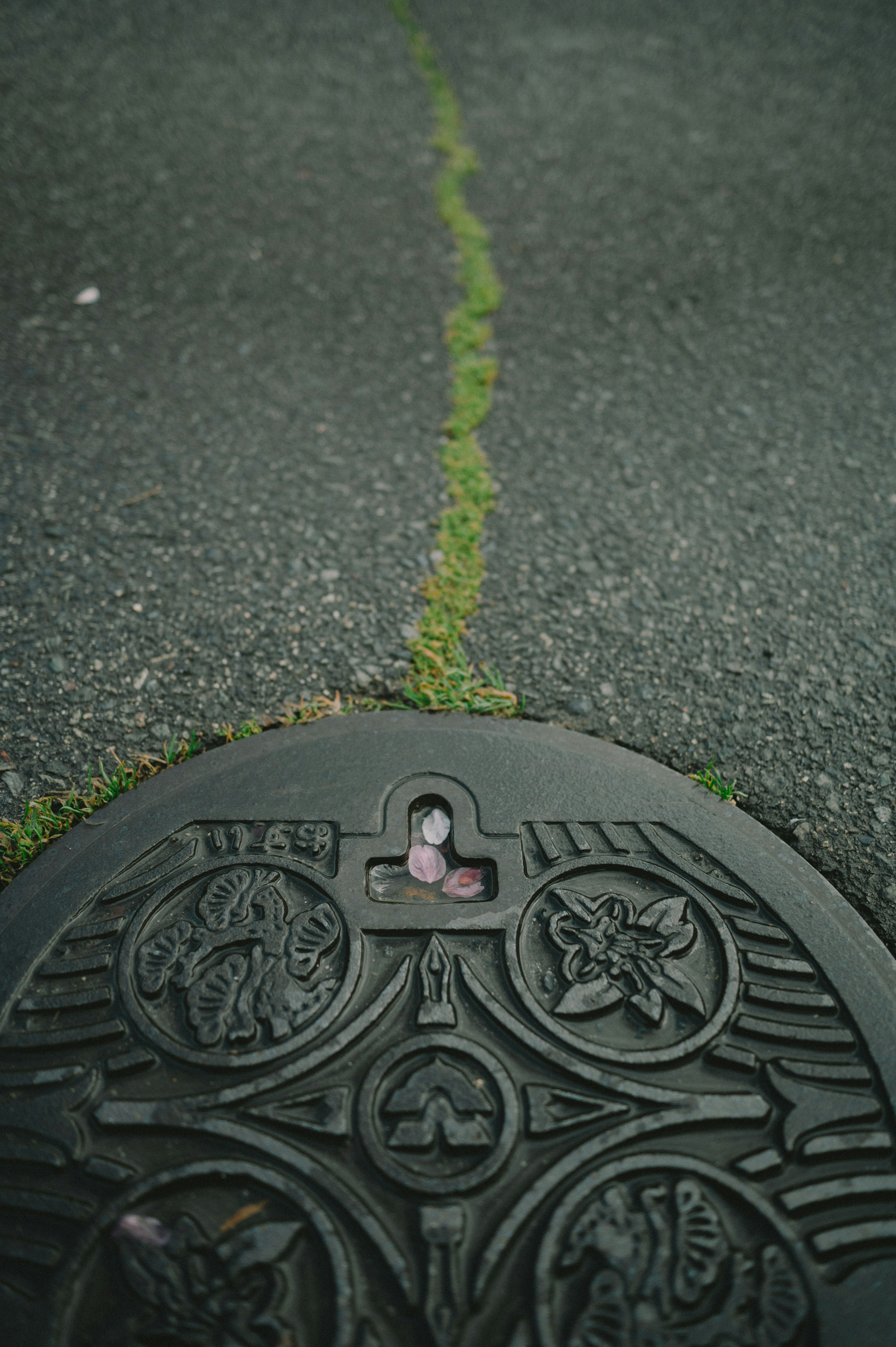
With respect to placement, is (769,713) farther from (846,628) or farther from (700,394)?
(700,394)

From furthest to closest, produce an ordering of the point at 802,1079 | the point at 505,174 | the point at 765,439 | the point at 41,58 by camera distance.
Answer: the point at 41,58 < the point at 505,174 < the point at 765,439 < the point at 802,1079

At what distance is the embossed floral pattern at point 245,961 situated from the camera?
52.9 inches

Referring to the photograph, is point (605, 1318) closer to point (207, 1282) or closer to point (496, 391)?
point (207, 1282)

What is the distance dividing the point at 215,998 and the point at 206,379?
189cm

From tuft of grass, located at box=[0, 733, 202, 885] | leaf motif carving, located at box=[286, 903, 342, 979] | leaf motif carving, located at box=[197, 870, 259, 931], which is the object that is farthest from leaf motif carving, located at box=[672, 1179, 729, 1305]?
tuft of grass, located at box=[0, 733, 202, 885]

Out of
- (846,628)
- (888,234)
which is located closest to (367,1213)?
(846,628)

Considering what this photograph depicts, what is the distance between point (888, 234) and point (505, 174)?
57.7 inches

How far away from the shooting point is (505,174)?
337 centimetres

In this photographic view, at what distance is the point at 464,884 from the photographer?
5.04 feet

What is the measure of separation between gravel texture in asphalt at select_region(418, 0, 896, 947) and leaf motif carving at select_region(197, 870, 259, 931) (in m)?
0.72

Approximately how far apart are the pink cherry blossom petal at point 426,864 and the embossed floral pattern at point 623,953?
0.70 ft

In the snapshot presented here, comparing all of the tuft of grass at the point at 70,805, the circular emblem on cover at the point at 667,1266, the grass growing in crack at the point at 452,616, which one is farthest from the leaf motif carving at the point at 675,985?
the tuft of grass at the point at 70,805

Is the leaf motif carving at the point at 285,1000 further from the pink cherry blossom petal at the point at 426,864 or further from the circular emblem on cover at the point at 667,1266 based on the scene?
the circular emblem on cover at the point at 667,1266

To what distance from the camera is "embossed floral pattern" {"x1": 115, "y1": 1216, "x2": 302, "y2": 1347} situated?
1.08m
